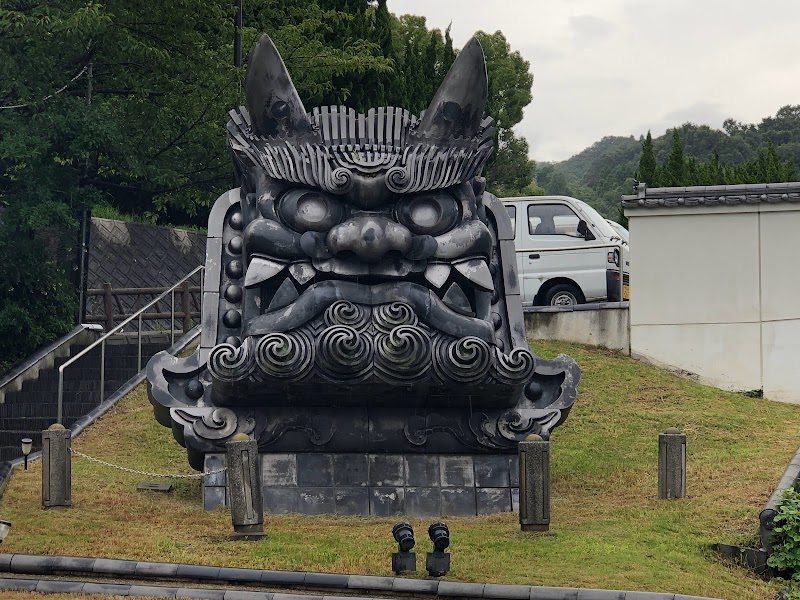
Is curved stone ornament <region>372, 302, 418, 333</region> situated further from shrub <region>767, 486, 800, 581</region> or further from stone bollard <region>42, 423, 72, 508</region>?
shrub <region>767, 486, 800, 581</region>

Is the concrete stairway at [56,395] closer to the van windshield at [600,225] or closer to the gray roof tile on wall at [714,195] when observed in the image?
the van windshield at [600,225]

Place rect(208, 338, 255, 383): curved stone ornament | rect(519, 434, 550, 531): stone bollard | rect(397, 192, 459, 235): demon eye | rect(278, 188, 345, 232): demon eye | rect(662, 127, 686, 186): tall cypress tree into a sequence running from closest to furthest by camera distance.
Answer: rect(519, 434, 550, 531): stone bollard
rect(208, 338, 255, 383): curved stone ornament
rect(278, 188, 345, 232): demon eye
rect(397, 192, 459, 235): demon eye
rect(662, 127, 686, 186): tall cypress tree

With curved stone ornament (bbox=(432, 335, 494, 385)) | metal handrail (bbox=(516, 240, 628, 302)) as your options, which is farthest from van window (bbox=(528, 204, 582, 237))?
curved stone ornament (bbox=(432, 335, 494, 385))

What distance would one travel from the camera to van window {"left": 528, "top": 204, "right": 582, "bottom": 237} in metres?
28.5

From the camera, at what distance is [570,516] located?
57.4 feet

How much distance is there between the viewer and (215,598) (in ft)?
43.5

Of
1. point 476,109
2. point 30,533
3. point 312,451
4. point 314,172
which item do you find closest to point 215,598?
point 30,533

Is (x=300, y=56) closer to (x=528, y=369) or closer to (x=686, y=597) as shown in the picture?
(x=528, y=369)

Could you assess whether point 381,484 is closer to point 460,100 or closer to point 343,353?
point 343,353

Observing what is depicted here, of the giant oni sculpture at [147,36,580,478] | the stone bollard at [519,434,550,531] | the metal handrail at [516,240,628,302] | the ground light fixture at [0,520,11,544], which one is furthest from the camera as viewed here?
the metal handrail at [516,240,628,302]

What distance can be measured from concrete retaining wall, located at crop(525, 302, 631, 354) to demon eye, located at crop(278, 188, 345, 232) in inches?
385

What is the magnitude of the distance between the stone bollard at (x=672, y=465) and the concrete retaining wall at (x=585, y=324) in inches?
359

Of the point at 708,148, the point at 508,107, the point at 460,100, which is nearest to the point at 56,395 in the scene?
the point at 460,100

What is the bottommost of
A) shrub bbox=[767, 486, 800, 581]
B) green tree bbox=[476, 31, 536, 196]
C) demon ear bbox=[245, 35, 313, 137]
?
shrub bbox=[767, 486, 800, 581]
